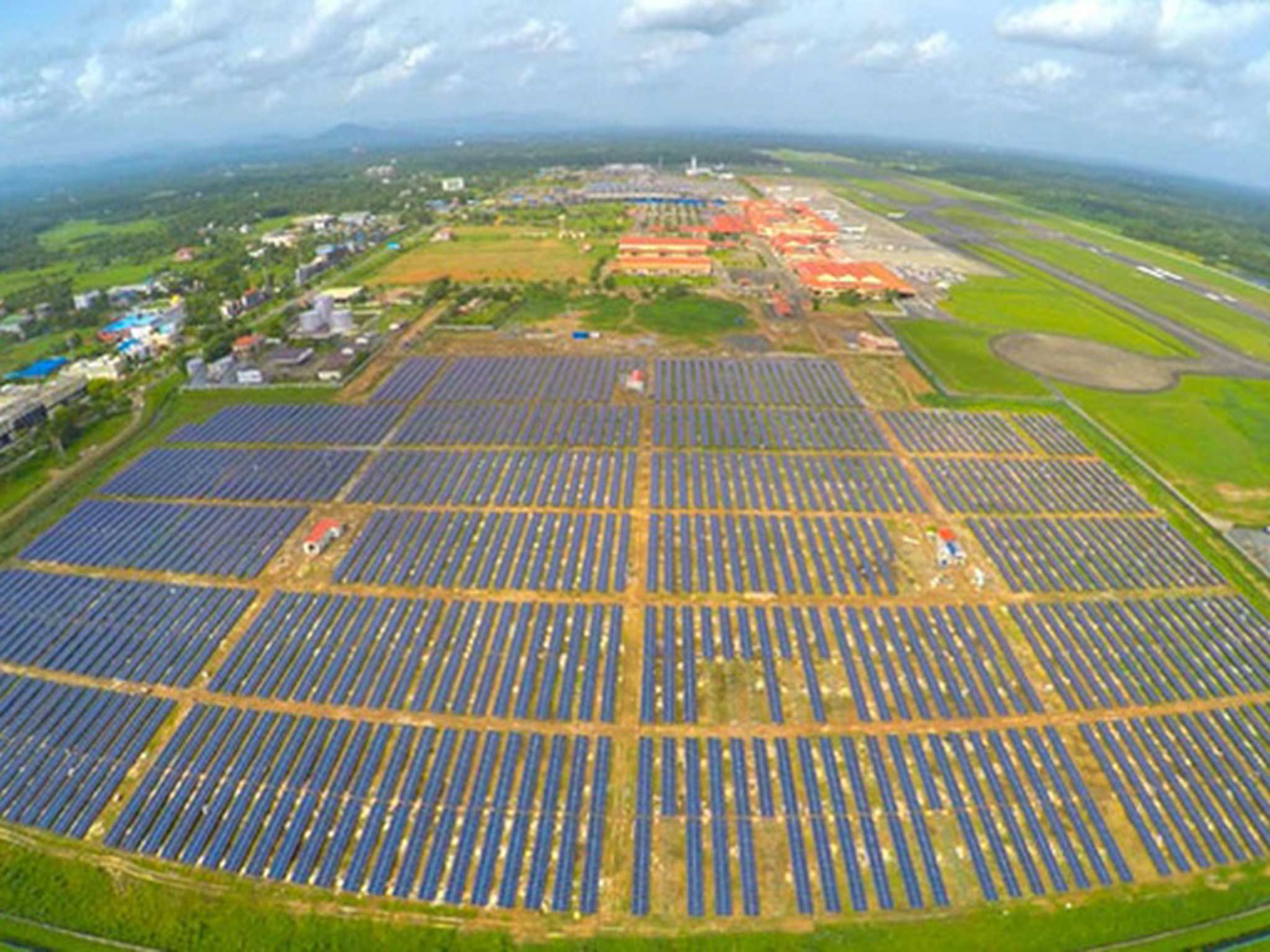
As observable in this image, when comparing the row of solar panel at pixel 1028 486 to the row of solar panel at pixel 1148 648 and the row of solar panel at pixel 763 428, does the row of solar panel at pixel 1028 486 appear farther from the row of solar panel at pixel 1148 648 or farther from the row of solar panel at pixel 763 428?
the row of solar panel at pixel 1148 648

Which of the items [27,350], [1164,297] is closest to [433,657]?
[27,350]

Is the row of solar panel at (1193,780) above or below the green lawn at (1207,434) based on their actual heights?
below

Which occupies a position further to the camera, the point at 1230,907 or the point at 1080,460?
the point at 1080,460

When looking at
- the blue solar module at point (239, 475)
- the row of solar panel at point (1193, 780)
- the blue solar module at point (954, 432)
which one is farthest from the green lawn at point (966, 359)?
the blue solar module at point (239, 475)

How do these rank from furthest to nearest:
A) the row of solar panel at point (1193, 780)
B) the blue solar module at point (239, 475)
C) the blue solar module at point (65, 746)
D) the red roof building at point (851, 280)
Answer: the red roof building at point (851, 280) → the blue solar module at point (239, 475) → the blue solar module at point (65, 746) → the row of solar panel at point (1193, 780)

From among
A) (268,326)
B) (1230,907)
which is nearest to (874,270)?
(268,326)

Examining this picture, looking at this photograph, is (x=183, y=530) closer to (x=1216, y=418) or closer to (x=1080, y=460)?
(x=1080, y=460)
